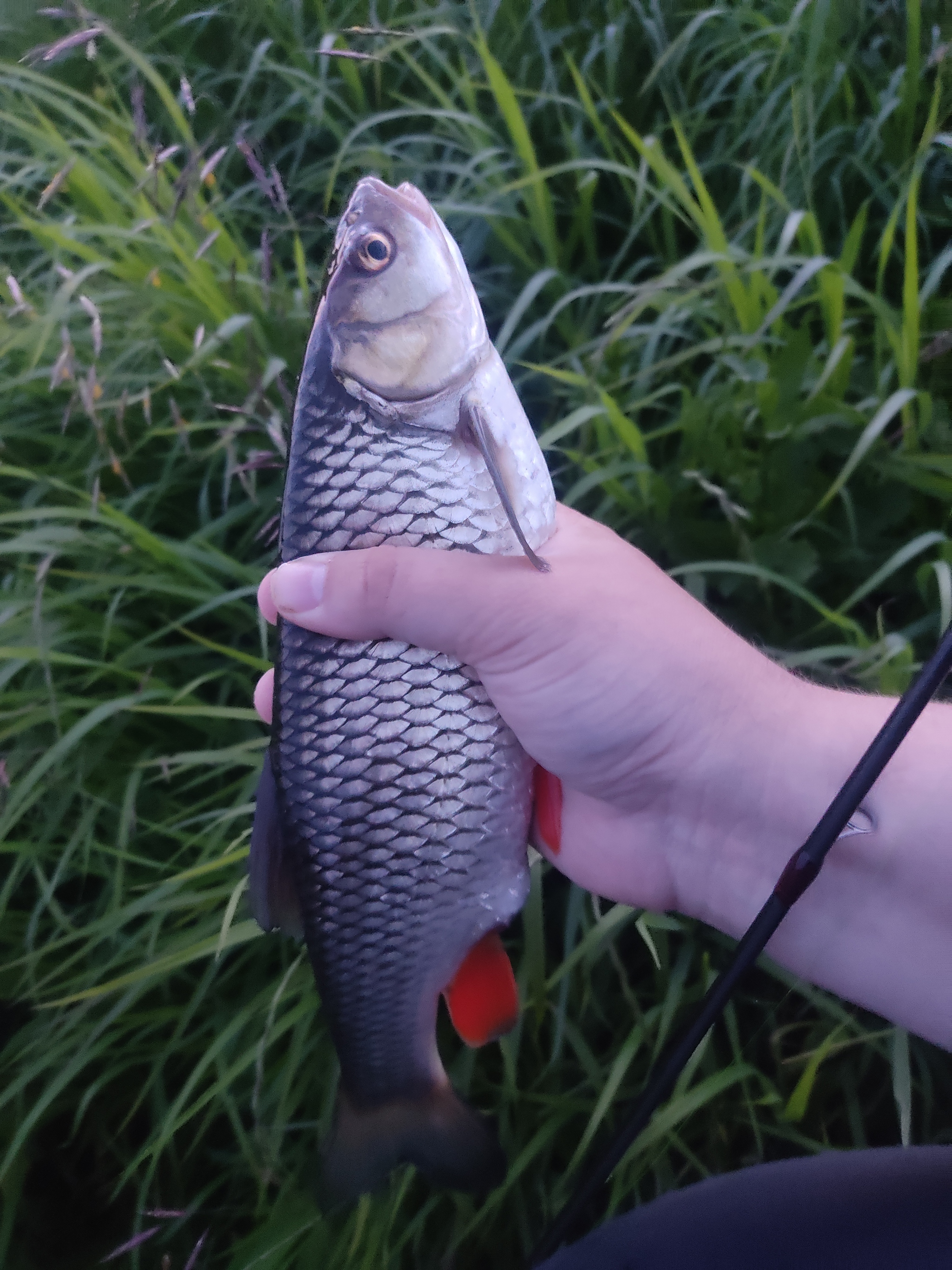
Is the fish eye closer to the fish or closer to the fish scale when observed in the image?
the fish

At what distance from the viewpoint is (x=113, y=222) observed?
4.86 feet

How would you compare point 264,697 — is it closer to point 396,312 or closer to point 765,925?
point 396,312

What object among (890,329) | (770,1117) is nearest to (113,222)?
(890,329)

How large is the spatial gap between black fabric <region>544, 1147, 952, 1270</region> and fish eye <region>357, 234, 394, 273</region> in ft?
3.41

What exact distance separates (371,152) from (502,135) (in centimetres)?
31

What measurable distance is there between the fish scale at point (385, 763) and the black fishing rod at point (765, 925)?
0.79 feet

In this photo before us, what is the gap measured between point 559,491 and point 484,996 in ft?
2.74

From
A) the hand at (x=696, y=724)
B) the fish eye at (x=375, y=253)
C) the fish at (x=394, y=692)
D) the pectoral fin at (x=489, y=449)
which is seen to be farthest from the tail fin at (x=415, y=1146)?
the fish eye at (x=375, y=253)

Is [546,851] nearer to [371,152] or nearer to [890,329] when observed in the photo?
[890,329]

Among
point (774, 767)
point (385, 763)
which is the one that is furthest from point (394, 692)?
point (774, 767)

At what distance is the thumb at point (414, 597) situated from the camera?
745mm

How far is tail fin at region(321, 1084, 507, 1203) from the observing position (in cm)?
91

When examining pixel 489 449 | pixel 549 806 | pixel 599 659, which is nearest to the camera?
pixel 489 449

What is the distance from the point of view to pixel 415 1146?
911 millimetres
